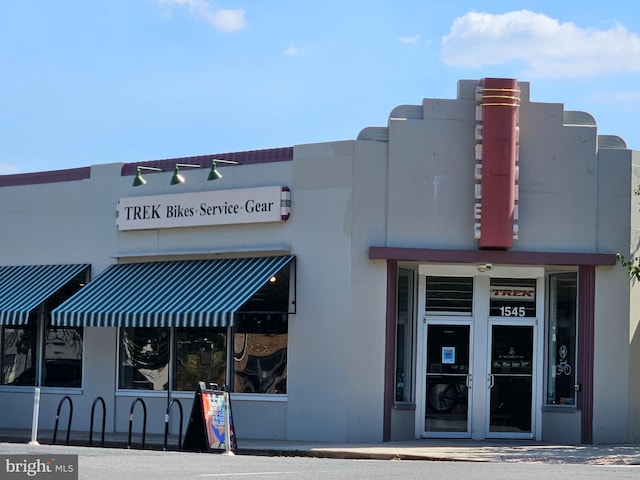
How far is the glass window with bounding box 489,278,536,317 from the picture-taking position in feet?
69.6

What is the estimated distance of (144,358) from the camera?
23281 millimetres

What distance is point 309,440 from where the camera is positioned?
67.8 feet

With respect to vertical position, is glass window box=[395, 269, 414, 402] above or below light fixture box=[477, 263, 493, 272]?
below

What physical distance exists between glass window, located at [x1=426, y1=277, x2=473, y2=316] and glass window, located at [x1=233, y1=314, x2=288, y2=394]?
2.70 m

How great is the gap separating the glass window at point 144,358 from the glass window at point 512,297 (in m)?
6.41

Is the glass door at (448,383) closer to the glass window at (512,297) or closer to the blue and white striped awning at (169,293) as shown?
the glass window at (512,297)

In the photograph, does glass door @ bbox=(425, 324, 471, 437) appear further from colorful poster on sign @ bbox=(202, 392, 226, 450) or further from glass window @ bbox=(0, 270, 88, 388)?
glass window @ bbox=(0, 270, 88, 388)

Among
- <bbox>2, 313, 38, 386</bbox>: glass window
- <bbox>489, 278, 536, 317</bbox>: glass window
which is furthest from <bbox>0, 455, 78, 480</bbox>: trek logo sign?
<bbox>2, 313, 38, 386</bbox>: glass window

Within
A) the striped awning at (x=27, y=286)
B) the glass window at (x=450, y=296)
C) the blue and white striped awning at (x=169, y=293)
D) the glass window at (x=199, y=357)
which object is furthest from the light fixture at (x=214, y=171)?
the glass window at (x=450, y=296)

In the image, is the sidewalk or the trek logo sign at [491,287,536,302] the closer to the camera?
the sidewalk

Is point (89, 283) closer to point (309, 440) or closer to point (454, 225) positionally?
point (309, 440)

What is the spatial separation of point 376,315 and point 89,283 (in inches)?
253

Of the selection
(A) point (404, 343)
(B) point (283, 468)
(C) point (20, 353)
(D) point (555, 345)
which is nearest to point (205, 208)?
(A) point (404, 343)

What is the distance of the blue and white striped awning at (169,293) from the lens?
20.8 metres
